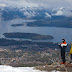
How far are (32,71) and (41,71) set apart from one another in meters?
0.36

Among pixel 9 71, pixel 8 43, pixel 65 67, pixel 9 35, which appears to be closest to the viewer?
pixel 9 71

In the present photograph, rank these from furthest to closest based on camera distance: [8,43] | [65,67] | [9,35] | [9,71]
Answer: [9,35] → [8,43] → [65,67] → [9,71]

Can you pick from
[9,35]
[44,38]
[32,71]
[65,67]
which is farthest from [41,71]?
[9,35]

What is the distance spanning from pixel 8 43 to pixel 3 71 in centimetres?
9895

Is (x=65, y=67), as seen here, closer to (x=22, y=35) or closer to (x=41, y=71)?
(x=41, y=71)

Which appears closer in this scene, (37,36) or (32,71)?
(32,71)

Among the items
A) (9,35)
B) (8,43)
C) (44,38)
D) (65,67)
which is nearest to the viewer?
(65,67)

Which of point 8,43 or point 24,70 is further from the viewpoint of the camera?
point 8,43

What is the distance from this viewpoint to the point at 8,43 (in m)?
106

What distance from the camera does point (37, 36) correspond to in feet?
439

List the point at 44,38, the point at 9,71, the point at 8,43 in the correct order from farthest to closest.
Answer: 1. the point at 44,38
2. the point at 8,43
3. the point at 9,71

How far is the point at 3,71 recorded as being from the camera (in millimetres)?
7844

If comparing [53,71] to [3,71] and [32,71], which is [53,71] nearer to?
[32,71]

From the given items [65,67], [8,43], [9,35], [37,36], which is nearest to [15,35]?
[9,35]
